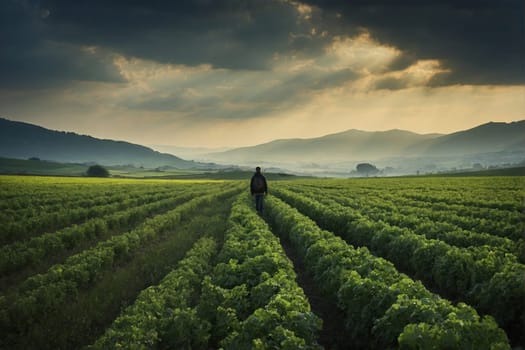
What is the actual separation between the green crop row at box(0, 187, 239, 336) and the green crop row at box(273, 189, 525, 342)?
9.63 metres

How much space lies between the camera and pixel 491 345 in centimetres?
526

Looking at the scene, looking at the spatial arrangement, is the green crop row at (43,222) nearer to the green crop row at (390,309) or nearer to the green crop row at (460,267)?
the green crop row at (390,309)

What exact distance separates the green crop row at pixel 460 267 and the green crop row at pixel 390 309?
0.66 metres

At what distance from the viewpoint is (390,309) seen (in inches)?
263

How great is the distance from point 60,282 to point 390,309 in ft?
27.8

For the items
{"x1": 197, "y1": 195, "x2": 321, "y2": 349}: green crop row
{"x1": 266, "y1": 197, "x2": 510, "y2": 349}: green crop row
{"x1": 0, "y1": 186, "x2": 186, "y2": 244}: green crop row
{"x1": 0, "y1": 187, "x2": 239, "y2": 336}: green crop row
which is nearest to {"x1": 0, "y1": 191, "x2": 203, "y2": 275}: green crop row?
{"x1": 0, "y1": 186, "x2": 186, "y2": 244}: green crop row

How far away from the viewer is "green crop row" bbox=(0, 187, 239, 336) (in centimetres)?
895

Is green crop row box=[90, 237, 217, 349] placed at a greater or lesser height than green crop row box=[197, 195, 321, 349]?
lesser

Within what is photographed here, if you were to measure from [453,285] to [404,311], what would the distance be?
14.6 ft

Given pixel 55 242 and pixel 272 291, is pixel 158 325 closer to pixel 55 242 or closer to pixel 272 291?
pixel 272 291

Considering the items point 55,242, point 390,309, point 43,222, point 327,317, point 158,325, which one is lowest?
point 327,317

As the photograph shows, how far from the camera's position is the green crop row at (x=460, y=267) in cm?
798

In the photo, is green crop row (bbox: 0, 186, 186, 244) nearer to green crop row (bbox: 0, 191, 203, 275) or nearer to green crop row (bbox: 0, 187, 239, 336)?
green crop row (bbox: 0, 191, 203, 275)

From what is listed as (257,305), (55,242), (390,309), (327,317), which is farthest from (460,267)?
(55,242)
